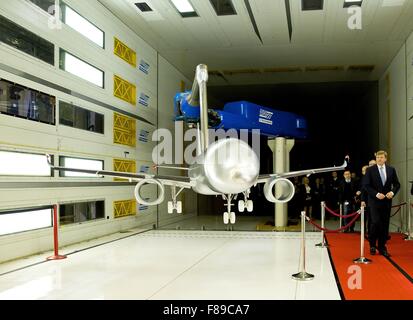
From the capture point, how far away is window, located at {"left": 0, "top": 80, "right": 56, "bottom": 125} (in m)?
7.52

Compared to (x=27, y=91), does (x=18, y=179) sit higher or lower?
lower

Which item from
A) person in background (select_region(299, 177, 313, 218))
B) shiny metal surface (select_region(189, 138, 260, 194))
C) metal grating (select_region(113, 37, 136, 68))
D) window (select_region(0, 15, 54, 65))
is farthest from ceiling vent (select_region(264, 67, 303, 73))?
shiny metal surface (select_region(189, 138, 260, 194))

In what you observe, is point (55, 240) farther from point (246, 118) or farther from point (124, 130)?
point (246, 118)

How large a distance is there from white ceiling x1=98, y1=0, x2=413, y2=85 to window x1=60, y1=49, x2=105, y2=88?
71.3 inches

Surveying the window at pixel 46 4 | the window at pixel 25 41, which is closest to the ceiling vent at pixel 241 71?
the window at pixel 46 4

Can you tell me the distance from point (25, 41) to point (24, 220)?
3.43m

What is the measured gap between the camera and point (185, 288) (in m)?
5.85

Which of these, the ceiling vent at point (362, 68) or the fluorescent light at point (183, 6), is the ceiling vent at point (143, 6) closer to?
the fluorescent light at point (183, 6)

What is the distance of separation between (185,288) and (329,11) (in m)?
8.40

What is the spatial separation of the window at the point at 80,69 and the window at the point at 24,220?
3.22m

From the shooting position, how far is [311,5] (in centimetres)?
1073

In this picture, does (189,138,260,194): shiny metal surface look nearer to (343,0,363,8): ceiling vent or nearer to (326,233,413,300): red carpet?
(326,233,413,300): red carpet
